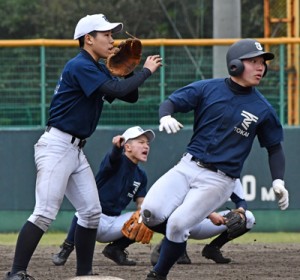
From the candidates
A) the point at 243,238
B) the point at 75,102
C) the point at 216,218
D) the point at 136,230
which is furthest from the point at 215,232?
the point at 243,238

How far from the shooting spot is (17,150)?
13.6 metres

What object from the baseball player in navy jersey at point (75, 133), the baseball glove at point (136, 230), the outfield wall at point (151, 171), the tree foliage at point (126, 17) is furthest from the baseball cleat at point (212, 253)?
the tree foliage at point (126, 17)

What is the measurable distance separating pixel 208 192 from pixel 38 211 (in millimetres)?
1171

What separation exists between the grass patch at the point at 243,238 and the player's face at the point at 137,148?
259cm

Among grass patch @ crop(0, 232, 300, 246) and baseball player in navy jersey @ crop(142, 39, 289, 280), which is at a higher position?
baseball player in navy jersey @ crop(142, 39, 289, 280)

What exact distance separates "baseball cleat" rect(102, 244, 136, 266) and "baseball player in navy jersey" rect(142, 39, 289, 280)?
166 cm

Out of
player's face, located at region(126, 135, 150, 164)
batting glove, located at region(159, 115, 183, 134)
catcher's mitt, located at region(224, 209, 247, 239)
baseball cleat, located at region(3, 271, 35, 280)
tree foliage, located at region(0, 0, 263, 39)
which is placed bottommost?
baseball cleat, located at region(3, 271, 35, 280)

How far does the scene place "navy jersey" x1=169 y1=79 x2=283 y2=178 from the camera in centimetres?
814

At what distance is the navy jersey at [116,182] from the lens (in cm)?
979

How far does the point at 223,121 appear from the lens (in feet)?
26.7

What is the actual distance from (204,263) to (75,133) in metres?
2.32

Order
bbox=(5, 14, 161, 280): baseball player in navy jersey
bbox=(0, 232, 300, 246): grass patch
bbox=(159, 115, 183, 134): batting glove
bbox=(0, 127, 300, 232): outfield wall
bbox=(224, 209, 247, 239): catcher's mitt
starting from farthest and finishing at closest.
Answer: bbox=(0, 127, 300, 232): outfield wall < bbox=(0, 232, 300, 246): grass patch < bbox=(224, 209, 247, 239): catcher's mitt < bbox=(5, 14, 161, 280): baseball player in navy jersey < bbox=(159, 115, 183, 134): batting glove

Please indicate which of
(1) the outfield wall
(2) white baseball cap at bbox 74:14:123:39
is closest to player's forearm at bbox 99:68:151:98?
(2) white baseball cap at bbox 74:14:123:39

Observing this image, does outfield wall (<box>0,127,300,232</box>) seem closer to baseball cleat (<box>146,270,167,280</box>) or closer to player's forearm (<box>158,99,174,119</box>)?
baseball cleat (<box>146,270,167,280</box>)
